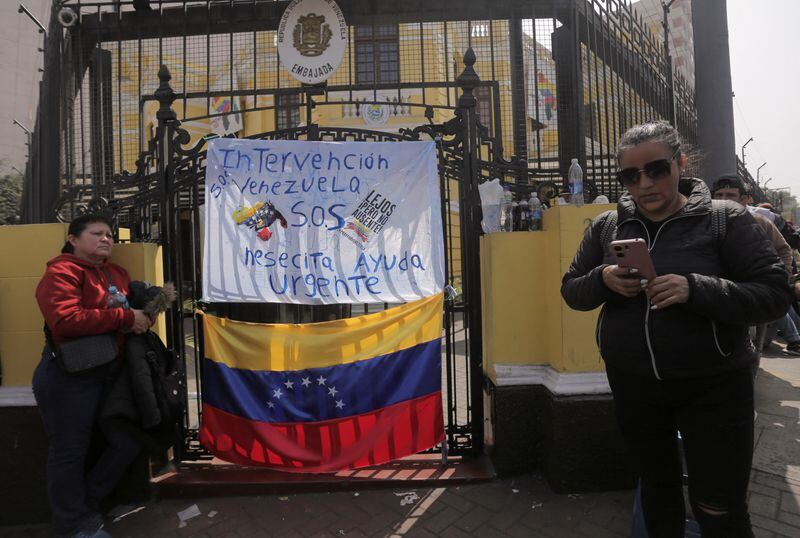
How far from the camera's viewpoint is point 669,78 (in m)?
5.17

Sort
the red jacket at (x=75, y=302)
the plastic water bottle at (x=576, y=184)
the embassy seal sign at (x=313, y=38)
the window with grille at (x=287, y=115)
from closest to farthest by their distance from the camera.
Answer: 1. the red jacket at (x=75, y=302)
2. the plastic water bottle at (x=576, y=184)
3. the embassy seal sign at (x=313, y=38)
4. the window with grille at (x=287, y=115)

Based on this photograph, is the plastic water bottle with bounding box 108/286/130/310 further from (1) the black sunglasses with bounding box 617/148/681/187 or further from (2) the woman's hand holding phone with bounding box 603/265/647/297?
(1) the black sunglasses with bounding box 617/148/681/187

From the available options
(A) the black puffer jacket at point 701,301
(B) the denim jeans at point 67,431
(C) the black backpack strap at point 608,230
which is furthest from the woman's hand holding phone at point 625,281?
(B) the denim jeans at point 67,431

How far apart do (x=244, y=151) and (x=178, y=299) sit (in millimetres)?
1202

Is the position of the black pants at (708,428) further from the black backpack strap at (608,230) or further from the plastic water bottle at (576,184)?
the plastic water bottle at (576,184)

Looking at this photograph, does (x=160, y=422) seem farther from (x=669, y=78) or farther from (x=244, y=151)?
(x=669, y=78)

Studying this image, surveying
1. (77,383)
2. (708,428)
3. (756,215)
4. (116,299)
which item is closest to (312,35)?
(116,299)

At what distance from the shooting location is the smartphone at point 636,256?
174cm

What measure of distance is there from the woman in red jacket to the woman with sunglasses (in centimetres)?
261

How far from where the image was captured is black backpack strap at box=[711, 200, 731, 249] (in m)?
1.86

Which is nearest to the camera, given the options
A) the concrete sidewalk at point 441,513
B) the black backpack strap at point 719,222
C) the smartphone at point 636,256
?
the smartphone at point 636,256

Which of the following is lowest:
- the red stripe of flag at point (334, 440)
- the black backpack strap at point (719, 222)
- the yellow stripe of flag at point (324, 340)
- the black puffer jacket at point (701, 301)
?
the red stripe of flag at point (334, 440)

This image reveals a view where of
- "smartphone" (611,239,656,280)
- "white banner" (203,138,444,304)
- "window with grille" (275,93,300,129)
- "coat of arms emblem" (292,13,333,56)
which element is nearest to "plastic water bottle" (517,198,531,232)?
"white banner" (203,138,444,304)

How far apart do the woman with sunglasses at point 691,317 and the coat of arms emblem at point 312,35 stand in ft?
11.5
